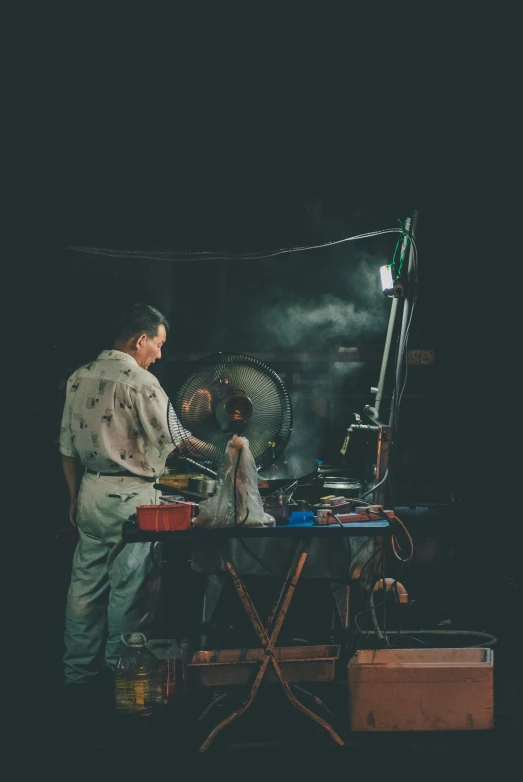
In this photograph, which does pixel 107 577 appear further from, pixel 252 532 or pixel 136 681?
pixel 252 532

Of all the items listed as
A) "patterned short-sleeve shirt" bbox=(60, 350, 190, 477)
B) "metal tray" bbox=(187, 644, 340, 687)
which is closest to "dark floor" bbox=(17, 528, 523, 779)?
"metal tray" bbox=(187, 644, 340, 687)

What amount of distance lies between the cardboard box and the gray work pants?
154cm

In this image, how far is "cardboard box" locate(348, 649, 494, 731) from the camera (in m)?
4.64

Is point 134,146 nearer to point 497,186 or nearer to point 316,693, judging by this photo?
point 497,186

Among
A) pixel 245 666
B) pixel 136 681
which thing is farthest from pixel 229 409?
pixel 136 681

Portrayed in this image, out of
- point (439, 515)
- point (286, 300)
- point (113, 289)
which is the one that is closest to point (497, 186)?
point (286, 300)

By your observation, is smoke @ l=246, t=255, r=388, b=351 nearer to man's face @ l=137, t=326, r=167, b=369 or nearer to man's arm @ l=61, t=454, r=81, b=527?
man's face @ l=137, t=326, r=167, b=369

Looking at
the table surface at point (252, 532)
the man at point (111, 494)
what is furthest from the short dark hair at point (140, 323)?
the table surface at point (252, 532)

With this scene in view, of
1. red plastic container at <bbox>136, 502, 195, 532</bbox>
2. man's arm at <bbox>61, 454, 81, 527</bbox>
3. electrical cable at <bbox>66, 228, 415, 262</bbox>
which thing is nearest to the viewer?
red plastic container at <bbox>136, 502, 195, 532</bbox>

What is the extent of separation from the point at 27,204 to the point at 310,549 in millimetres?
4067

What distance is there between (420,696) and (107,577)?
7.39ft

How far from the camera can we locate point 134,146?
22.6 ft

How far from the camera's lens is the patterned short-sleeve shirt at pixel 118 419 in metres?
5.24

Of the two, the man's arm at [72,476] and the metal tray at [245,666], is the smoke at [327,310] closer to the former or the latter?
the man's arm at [72,476]
